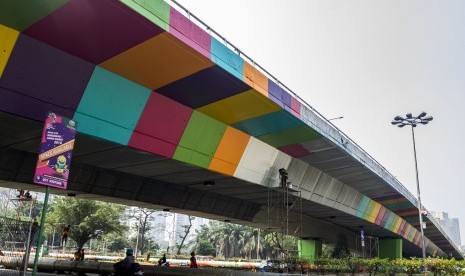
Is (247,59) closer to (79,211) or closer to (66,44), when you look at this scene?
(66,44)

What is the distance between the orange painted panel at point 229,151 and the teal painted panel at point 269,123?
1.12 feet

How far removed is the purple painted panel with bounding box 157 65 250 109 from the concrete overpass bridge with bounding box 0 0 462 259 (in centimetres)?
4

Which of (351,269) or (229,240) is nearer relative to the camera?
(351,269)

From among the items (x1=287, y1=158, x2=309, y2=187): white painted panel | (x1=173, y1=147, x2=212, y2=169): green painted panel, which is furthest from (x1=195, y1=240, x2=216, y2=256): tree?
(x1=173, y1=147, x2=212, y2=169): green painted panel

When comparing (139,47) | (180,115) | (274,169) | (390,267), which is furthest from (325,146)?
(139,47)

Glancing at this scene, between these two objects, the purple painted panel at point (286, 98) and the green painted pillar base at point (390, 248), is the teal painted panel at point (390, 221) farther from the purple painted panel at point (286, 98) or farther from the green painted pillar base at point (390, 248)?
the purple painted panel at point (286, 98)

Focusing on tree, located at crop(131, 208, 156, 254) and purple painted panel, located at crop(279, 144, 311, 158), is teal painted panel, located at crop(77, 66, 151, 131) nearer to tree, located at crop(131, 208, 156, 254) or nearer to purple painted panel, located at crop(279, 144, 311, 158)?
purple painted panel, located at crop(279, 144, 311, 158)

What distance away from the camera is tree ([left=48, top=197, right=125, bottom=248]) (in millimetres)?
54938

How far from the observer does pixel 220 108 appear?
15.0 meters

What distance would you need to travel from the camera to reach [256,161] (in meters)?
19.3

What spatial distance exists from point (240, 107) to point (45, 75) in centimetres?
699

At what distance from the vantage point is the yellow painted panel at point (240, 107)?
14461 millimetres

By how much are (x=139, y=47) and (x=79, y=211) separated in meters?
50.1

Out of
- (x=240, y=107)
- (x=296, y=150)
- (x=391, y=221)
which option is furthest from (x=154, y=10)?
(x=391, y=221)
